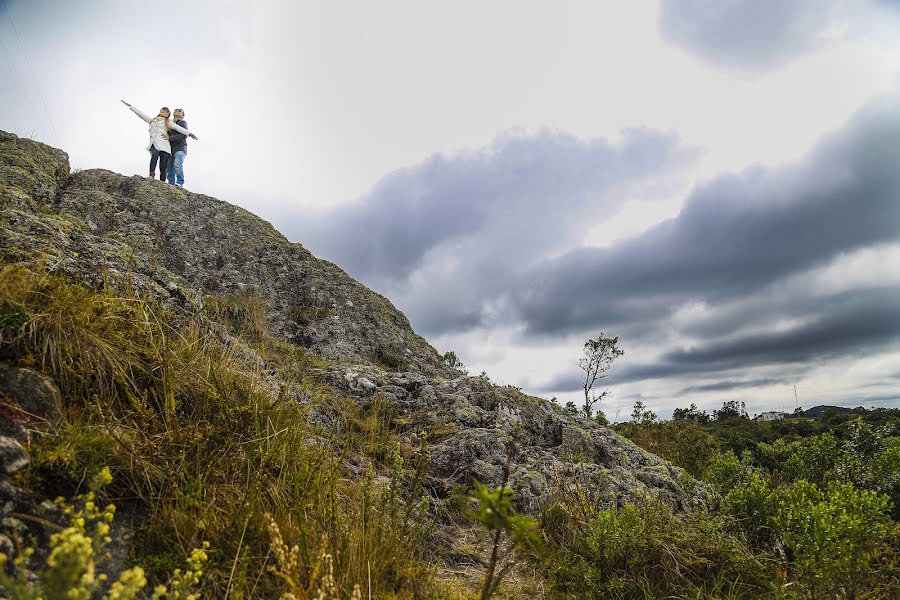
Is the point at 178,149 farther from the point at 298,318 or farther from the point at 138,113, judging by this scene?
the point at 298,318

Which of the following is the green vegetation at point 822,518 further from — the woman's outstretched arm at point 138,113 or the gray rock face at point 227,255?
the woman's outstretched arm at point 138,113

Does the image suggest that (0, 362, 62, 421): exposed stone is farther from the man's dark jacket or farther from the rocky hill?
the man's dark jacket

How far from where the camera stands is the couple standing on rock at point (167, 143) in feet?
45.5

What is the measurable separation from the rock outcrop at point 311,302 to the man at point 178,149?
1.05m

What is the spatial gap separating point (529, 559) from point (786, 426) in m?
28.8

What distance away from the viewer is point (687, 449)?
37.3 ft

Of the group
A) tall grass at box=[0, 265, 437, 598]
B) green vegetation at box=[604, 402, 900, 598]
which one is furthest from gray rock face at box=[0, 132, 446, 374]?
green vegetation at box=[604, 402, 900, 598]

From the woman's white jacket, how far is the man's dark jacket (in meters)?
0.26

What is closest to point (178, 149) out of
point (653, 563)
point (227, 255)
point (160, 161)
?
point (160, 161)

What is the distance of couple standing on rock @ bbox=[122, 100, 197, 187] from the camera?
1387cm

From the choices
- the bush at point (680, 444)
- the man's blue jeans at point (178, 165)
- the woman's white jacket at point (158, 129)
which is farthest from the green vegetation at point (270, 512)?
the man's blue jeans at point (178, 165)

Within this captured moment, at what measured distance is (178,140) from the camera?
1477 cm

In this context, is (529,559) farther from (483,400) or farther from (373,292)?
(373,292)

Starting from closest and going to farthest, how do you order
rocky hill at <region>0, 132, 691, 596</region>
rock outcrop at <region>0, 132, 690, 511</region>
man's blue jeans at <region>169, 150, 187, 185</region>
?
rocky hill at <region>0, 132, 691, 596</region> < rock outcrop at <region>0, 132, 690, 511</region> < man's blue jeans at <region>169, 150, 187, 185</region>
